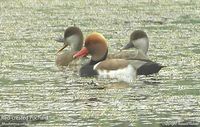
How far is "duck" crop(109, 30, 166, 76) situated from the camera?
13.7 m

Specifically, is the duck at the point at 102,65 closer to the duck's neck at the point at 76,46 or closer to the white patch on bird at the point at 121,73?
the white patch on bird at the point at 121,73

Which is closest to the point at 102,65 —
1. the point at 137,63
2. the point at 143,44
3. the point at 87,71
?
the point at 87,71

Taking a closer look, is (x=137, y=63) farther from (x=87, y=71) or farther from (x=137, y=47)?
(x=137, y=47)

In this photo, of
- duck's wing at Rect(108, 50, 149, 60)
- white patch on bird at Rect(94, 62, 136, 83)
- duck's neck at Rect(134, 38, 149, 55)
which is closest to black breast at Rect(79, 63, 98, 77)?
white patch on bird at Rect(94, 62, 136, 83)

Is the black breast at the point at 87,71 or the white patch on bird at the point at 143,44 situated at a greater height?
the white patch on bird at the point at 143,44

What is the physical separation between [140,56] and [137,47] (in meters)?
1.30

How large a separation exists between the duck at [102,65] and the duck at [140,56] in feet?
0.41

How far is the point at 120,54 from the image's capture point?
48.2 feet

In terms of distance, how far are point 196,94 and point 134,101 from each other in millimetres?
950

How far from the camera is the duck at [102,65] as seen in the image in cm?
1380

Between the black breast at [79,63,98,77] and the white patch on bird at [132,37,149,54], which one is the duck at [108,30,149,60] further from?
the black breast at [79,63,98,77]

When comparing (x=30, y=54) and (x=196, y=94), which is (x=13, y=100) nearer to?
(x=196, y=94)

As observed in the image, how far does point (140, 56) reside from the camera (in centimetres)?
1470

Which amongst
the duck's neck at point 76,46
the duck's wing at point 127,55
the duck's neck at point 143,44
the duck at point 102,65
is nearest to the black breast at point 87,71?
the duck at point 102,65
